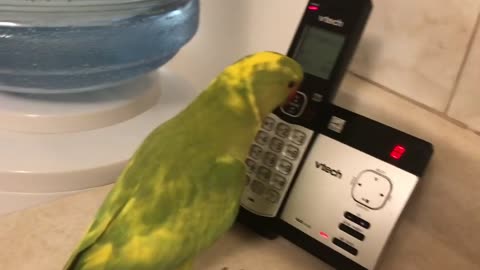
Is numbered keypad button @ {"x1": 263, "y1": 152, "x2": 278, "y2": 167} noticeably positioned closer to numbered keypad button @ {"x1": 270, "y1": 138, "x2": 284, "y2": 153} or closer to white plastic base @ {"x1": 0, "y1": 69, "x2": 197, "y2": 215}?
numbered keypad button @ {"x1": 270, "y1": 138, "x2": 284, "y2": 153}

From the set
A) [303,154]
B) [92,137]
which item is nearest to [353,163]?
[303,154]

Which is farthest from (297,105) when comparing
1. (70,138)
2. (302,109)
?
(70,138)

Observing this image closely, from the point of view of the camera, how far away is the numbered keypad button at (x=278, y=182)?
1.44 ft

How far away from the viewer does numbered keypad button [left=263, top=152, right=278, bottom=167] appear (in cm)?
45

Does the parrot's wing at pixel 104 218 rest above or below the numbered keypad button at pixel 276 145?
below

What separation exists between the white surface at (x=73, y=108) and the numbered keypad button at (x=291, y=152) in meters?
0.18

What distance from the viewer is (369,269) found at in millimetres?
402

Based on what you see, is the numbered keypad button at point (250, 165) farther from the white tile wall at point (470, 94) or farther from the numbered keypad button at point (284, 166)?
the white tile wall at point (470, 94)

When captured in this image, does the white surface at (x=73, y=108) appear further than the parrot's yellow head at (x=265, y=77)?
Yes

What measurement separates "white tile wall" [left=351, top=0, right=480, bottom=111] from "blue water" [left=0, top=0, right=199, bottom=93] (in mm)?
183

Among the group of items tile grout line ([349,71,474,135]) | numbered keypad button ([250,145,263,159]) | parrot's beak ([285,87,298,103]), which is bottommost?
numbered keypad button ([250,145,263,159])

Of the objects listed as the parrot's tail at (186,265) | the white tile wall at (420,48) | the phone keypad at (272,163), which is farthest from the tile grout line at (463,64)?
the parrot's tail at (186,265)

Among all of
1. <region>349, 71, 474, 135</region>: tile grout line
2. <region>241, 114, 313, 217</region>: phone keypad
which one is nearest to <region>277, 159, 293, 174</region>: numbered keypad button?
<region>241, 114, 313, 217</region>: phone keypad

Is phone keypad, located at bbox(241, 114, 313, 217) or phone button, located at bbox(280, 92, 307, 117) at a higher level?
phone button, located at bbox(280, 92, 307, 117)
